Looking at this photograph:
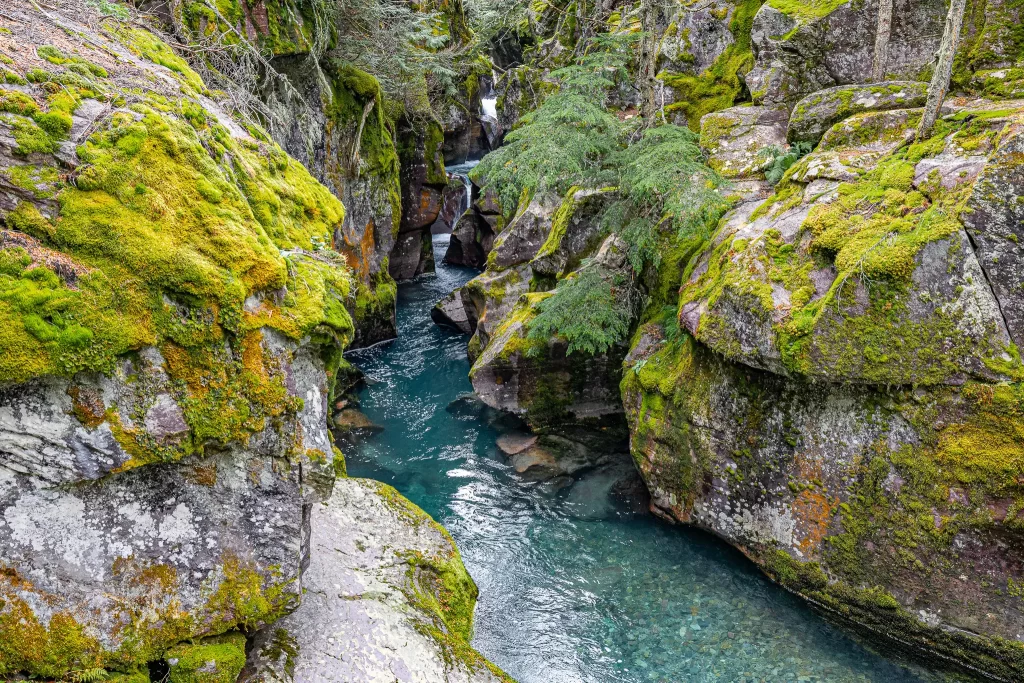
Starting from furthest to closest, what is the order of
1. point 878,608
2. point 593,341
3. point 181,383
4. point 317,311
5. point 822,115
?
point 593,341 < point 822,115 < point 878,608 < point 317,311 < point 181,383

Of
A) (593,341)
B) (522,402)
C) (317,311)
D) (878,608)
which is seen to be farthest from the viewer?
(522,402)

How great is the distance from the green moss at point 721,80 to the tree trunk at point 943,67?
6.12 metres

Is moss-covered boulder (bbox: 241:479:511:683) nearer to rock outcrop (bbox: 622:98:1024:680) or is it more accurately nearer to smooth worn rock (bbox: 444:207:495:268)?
rock outcrop (bbox: 622:98:1024:680)

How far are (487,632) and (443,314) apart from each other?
1388 cm

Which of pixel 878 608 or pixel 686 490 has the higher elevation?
pixel 686 490

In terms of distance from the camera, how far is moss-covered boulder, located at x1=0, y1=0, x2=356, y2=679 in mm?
4324

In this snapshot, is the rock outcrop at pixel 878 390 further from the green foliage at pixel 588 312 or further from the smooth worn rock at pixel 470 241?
the smooth worn rock at pixel 470 241

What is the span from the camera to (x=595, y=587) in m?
9.37

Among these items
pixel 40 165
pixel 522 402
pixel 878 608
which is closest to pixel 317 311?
pixel 40 165

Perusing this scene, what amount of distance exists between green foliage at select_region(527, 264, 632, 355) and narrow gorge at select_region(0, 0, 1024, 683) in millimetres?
86

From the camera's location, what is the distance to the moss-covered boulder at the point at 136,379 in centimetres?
432

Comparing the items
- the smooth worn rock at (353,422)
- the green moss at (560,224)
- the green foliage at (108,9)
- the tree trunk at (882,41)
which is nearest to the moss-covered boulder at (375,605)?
the smooth worn rock at (353,422)

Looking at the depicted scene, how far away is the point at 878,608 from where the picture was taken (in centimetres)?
816

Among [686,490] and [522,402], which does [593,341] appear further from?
[686,490]
